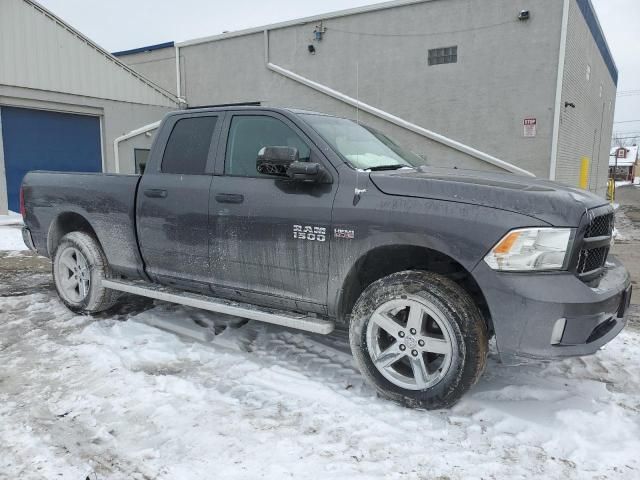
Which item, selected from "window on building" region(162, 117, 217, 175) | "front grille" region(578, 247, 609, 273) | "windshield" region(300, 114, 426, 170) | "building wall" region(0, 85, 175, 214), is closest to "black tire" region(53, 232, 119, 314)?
"window on building" region(162, 117, 217, 175)

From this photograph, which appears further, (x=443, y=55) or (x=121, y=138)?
(x=121, y=138)

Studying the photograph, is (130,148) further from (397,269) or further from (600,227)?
(600,227)

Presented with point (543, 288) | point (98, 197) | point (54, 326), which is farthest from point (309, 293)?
point (54, 326)

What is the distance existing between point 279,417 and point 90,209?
2911 millimetres

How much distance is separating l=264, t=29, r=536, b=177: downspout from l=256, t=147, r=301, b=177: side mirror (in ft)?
29.5

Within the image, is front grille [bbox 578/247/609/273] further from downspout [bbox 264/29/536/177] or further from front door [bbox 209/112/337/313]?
downspout [bbox 264/29/536/177]

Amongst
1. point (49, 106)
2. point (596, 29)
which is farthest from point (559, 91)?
point (49, 106)

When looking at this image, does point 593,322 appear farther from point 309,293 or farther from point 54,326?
point 54,326

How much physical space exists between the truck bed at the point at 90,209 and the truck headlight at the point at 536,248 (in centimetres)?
317

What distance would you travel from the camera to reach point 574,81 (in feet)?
45.5

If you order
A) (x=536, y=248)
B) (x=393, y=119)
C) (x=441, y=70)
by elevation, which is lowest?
(x=536, y=248)

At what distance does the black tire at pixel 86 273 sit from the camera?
190 inches

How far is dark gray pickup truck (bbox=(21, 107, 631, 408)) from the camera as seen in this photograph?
2787 millimetres

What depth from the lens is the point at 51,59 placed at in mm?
→ 14133
